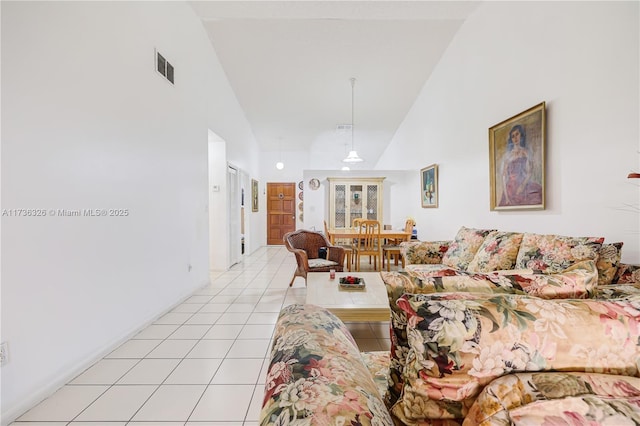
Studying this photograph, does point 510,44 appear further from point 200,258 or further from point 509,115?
point 200,258

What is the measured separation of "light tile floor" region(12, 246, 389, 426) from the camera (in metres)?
1.51

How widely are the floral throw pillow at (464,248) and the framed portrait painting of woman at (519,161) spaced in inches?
14.1

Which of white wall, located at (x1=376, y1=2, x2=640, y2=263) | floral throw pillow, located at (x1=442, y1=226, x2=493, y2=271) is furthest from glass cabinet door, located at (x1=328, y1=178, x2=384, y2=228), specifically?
floral throw pillow, located at (x1=442, y1=226, x2=493, y2=271)

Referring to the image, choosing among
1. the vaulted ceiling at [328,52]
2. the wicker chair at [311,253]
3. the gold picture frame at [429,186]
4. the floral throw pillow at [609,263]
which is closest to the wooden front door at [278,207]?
the vaulted ceiling at [328,52]

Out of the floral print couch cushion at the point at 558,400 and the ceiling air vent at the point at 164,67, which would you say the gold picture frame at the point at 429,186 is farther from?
the floral print couch cushion at the point at 558,400

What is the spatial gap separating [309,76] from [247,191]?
3.18m

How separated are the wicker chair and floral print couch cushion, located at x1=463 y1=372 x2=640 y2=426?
301 cm

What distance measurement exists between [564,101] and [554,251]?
1141mm

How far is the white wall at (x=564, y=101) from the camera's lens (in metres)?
1.72

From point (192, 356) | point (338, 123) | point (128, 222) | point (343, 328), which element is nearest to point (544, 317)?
point (343, 328)

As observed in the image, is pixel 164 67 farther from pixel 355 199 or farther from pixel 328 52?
pixel 355 199

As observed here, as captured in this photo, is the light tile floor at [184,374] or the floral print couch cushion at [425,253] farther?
the floral print couch cushion at [425,253]

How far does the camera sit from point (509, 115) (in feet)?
8.91

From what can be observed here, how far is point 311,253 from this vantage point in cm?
412
